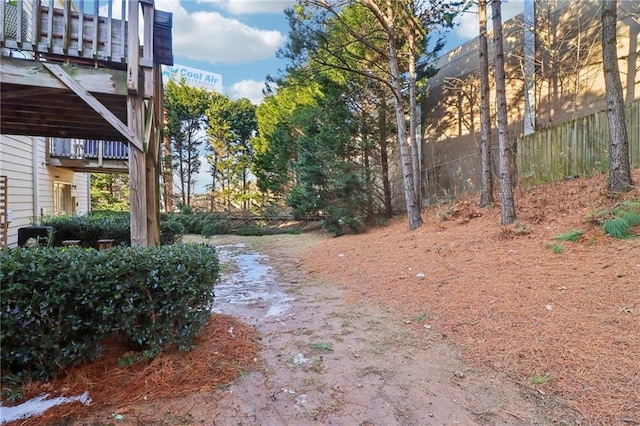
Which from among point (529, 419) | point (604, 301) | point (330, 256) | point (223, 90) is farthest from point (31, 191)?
point (223, 90)

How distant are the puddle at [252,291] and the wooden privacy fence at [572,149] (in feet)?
20.2

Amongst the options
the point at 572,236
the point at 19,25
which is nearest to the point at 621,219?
the point at 572,236

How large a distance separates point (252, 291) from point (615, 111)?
5803 millimetres

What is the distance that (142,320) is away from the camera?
2.38 metres

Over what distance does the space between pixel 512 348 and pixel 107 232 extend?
723 cm

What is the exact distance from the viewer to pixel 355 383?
92.5 inches

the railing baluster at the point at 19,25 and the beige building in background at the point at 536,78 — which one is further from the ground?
the beige building in background at the point at 536,78

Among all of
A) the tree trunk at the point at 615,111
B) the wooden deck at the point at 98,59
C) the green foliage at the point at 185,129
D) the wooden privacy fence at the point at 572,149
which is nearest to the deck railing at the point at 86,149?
the wooden deck at the point at 98,59

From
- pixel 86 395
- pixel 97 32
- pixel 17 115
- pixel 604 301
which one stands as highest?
pixel 97 32

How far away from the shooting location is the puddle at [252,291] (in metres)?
4.03

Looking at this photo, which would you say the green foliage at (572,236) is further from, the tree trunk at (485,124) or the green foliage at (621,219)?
the tree trunk at (485,124)

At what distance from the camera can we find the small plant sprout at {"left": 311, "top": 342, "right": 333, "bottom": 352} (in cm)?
289

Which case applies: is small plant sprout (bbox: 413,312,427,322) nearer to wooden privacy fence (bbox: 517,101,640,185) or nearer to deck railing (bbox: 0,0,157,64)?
deck railing (bbox: 0,0,157,64)

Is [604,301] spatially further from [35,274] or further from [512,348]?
[35,274]
